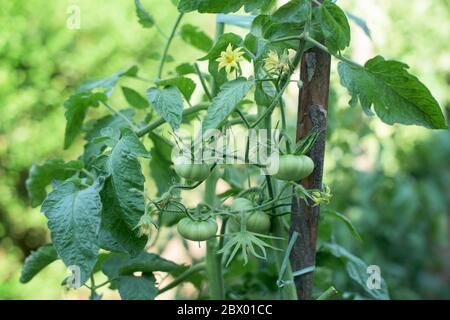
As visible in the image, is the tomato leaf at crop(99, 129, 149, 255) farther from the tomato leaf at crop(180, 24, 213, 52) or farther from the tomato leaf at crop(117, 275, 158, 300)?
the tomato leaf at crop(180, 24, 213, 52)

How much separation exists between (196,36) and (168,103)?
10.7 inches

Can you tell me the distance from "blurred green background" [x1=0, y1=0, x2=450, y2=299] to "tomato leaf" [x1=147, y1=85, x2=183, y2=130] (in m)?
1.11

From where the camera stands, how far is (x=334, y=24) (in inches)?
25.1

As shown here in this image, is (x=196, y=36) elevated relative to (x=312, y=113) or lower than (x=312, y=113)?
elevated

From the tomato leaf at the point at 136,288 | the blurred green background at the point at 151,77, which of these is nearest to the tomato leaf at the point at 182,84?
the tomato leaf at the point at 136,288

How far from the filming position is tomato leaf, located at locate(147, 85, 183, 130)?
2.25 ft

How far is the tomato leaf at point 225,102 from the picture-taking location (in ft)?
1.99

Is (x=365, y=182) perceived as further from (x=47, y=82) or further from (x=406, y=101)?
(x=406, y=101)

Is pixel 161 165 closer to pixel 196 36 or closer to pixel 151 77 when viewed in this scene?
pixel 196 36

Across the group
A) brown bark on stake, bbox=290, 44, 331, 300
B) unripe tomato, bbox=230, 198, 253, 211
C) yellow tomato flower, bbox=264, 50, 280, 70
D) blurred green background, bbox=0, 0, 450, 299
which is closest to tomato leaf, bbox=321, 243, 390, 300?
brown bark on stake, bbox=290, 44, 331, 300

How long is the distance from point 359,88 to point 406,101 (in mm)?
51

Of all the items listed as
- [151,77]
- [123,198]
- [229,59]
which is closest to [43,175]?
[123,198]

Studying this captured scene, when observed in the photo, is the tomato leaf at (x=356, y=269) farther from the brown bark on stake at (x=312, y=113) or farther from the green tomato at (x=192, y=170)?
the green tomato at (x=192, y=170)

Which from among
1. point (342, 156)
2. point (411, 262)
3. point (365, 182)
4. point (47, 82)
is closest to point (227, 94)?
point (342, 156)
